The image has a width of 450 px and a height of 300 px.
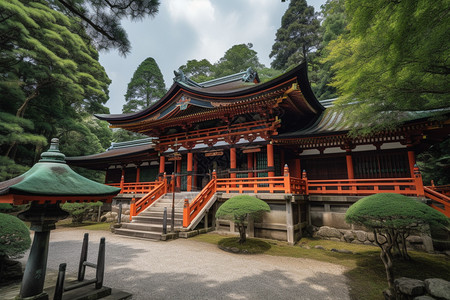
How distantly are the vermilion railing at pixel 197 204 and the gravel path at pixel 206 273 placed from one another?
1.58 m

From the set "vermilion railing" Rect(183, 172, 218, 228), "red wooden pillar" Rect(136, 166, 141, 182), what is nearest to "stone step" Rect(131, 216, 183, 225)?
"vermilion railing" Rect(183, 172, 218, 228)

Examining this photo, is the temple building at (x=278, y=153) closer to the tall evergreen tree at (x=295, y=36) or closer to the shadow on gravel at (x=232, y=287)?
the shadow on gravel at (x=232, y=287)

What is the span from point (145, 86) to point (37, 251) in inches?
1588

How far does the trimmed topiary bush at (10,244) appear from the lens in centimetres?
459

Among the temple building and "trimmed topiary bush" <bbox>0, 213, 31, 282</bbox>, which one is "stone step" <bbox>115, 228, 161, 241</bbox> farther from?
"trimmed topiary bush" <bbox>0, 213, 31, 282</bbox>

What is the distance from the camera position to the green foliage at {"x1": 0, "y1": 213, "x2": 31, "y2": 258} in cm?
457

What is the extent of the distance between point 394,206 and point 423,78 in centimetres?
339

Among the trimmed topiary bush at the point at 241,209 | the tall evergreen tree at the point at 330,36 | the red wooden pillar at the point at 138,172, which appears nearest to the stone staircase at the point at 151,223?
the trimmed topiary bush at the point at 241,209

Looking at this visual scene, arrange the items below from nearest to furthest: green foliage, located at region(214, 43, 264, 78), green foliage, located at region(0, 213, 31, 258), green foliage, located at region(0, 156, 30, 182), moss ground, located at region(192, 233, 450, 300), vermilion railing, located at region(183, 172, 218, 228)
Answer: green foliage, located at region(0, 213, 31, 258), moss ground, located at region(192, 233, 450, 300), vermilion railing, located at region(183, 172, 218, 228), green foliage, located at region(0, 156, 30, 182), green foliage, located at region(214, 43, 264, 78)

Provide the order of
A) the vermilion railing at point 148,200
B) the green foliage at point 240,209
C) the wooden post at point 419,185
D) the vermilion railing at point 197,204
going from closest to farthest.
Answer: the green foliage at point 240,209
the wooden post at point 419,185
the vermilion railing at point 197,204
the vermilion railing at point 148,200

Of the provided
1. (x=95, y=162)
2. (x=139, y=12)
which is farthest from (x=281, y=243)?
(x=95, y=162)

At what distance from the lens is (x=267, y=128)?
11305mm

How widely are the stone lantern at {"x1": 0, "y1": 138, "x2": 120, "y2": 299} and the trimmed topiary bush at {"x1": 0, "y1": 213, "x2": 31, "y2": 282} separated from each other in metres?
1.89

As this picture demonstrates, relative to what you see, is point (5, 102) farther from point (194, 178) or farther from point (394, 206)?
point (394, 206)
